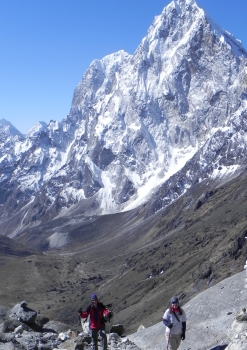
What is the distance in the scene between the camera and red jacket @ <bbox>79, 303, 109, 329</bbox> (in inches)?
962

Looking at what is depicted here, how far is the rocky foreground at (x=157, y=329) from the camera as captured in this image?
27953 millimetres

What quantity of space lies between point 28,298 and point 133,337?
142 m

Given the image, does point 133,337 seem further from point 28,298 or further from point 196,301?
point 28,298

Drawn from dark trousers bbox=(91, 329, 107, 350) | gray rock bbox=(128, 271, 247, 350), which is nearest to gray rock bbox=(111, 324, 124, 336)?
gray rock bbox=(128, 271, 247, 350)

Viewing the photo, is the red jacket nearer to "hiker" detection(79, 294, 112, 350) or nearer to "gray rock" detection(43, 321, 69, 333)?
"hiker" detection(79, 294, 112, 350)

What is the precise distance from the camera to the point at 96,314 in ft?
80.4

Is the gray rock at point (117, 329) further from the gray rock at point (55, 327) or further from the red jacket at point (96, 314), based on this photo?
the red jacket at point (96, 314)

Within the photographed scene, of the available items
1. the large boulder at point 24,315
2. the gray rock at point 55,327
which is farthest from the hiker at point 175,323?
the gray rock at point 55,327

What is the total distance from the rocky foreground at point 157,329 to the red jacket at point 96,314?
4274 mm

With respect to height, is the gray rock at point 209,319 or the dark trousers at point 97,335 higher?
the dark trousers at point 97,335

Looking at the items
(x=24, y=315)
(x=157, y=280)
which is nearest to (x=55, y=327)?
(x=24, y=315)

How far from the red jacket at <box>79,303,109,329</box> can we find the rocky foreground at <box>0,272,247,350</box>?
4274 mm

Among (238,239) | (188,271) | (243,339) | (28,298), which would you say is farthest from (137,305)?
(243,339)

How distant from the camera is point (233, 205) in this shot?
19038 centimetres
